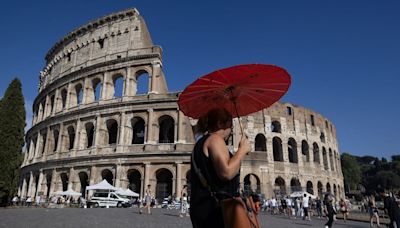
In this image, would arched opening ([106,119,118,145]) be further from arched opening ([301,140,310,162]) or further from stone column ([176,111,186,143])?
arched opening ([301,140,310,162])

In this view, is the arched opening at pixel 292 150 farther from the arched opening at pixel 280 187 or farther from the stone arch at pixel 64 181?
the stone arch at pixel 64 181

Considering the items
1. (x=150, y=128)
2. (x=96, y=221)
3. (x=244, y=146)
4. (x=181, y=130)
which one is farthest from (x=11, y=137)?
(x=244, y=146)

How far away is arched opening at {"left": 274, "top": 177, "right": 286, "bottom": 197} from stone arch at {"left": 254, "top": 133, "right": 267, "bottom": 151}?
3355mm

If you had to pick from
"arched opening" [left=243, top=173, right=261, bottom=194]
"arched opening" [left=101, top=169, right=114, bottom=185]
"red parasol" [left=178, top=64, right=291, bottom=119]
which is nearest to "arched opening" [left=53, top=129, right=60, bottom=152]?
"arched opening" [left=101, top=169, right=114, bottom=185]

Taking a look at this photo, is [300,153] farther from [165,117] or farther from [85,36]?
[85,36]

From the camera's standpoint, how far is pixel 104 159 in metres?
25.2

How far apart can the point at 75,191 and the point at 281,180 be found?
19.2 m

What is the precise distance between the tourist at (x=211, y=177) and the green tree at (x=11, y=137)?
22.6 m

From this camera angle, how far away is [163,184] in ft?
82.0

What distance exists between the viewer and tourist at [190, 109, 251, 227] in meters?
1.94

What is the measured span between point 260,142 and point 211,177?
1178 inches

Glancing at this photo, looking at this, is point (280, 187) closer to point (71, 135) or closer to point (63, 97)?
point (71, 135)

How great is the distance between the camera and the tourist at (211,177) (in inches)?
76.3

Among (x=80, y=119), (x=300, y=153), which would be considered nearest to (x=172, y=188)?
(x=80, y=119)
